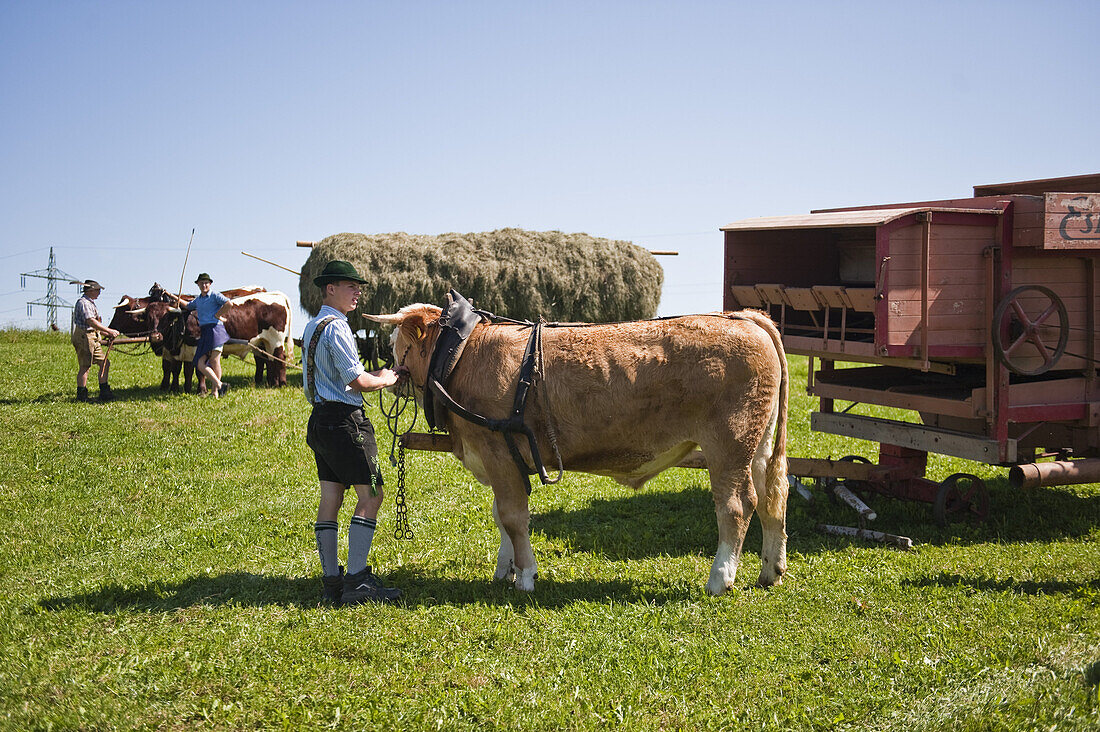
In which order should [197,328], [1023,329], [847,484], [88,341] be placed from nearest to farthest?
[1023,329], [847,484], [88,341], [197,328]

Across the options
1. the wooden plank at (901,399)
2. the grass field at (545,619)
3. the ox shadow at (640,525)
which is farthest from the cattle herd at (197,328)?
the wooden plank at (901,399)

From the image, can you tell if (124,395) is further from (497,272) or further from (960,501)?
(960,501)

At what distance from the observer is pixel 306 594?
6176 mm

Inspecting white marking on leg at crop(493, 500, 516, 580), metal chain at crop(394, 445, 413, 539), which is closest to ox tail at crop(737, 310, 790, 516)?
white marking on leg at crop(493, 500, 516, 580)

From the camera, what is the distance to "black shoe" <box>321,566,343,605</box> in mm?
5926

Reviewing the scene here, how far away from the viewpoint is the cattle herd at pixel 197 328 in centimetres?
1612

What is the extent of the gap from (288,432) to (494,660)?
8.26 m

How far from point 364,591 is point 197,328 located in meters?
11.7

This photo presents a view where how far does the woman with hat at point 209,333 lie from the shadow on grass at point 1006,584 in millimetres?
12883

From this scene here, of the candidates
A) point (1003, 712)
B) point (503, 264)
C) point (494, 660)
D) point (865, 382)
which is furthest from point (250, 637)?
point (503, 264)

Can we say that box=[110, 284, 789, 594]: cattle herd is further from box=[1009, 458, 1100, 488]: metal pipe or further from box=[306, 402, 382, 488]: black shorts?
box=[1009, 458, 1100, 488]: metal pipe

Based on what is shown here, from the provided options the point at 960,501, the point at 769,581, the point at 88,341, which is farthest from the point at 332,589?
the point at 88,341

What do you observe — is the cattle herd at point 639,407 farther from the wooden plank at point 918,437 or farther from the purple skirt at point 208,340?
the purple skirt at point 208,340

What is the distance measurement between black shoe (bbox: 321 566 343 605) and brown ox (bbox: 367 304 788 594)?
1.25 m
